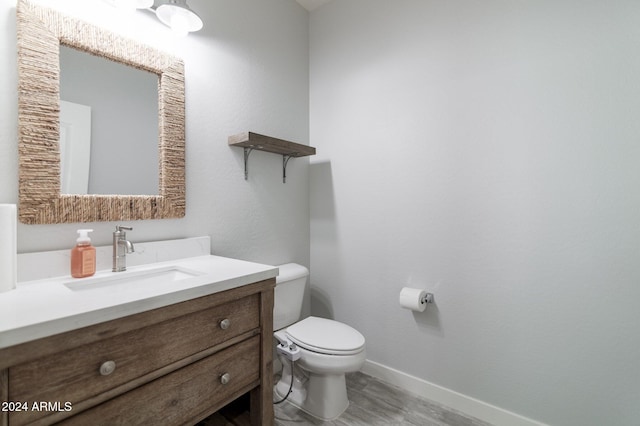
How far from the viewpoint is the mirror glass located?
1124 mm

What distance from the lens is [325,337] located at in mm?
1589

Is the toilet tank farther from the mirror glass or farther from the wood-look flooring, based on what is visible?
the mirror glass

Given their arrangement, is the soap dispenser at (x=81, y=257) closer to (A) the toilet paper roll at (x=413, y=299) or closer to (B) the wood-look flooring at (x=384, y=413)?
(B) the wood-look flooring at (x=384, y=413)

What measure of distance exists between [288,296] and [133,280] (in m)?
0.85

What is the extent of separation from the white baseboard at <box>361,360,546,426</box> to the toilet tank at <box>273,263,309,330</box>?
68 centimetres

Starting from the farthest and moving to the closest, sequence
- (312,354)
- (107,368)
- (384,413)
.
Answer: (384,413)
(312,354)
(107,368)

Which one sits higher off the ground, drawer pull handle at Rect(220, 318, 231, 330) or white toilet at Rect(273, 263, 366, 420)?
drawer pull handle at Rect(220, 318, 231, 330)

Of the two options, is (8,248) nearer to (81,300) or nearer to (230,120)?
(81,300)

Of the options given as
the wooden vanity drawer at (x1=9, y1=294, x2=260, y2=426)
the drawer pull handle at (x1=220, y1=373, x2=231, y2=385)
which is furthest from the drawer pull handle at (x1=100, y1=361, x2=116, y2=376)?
the drawer pull handle at (x1=220, y1=373, x2=231, y2=385)

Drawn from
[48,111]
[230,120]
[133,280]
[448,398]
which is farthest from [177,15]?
[448,398]

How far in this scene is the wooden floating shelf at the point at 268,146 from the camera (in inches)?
63.1

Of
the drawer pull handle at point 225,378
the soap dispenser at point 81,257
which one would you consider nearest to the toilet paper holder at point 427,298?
the drawer pull handle at point 225,378

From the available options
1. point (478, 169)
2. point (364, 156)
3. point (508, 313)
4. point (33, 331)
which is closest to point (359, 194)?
point (364, 156)

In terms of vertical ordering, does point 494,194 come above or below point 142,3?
below
